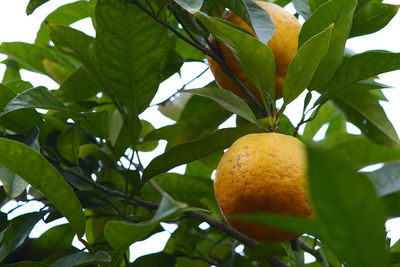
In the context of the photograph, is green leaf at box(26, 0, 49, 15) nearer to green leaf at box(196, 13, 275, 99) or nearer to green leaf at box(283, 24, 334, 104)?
green leaf at box(196, 13, 275, 99)

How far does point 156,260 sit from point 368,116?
0.62m

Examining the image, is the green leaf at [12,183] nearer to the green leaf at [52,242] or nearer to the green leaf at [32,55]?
the green leaf at [52,242]

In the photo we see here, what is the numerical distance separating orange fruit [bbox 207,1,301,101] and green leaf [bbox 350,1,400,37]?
0.24 meters

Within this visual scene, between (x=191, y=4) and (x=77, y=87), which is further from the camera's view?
(x=77, y=87)

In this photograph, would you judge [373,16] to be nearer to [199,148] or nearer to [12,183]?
[199,148]

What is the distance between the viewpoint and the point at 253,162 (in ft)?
2.77

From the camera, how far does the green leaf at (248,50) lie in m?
0.90

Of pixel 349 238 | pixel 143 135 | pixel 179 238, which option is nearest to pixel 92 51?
pixel 143 135

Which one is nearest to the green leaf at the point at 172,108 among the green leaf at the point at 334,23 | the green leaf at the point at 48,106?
the green leaf at the point at 48,106

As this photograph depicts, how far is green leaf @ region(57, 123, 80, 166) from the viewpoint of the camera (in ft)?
3.77

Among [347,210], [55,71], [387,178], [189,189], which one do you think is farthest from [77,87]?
[347,210]

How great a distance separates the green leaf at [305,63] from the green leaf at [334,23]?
77 millimetres

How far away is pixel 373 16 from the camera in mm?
1271

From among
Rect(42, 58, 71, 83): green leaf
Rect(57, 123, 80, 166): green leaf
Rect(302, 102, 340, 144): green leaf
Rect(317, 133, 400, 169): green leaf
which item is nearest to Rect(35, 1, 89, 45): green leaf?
Rect(42, 58, 71, 83): green leaf
